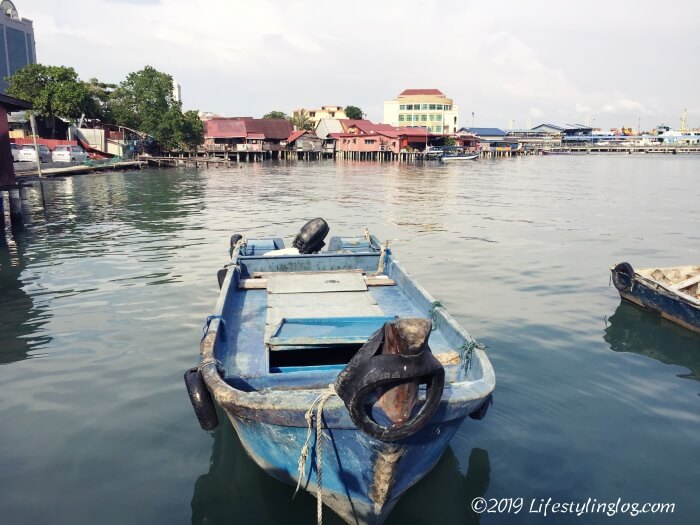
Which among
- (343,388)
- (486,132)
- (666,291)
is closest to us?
(343,388)

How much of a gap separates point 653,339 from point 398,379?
719 centimetres

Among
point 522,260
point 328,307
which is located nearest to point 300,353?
point 328,307

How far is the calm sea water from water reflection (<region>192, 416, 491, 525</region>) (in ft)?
0.05

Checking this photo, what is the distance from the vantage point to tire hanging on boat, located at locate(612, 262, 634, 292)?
33.1ft

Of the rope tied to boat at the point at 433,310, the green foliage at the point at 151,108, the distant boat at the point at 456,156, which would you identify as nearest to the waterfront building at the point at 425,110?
the distant boat at the point at 456,156

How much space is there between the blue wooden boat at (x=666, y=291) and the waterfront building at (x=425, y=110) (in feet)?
317

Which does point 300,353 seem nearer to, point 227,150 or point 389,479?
point 389,479

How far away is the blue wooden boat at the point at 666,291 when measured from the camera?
866cm

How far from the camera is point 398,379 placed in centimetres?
344

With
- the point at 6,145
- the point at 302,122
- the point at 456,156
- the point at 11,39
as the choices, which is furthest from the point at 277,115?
the point at 11,39

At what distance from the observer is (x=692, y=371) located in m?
7.49

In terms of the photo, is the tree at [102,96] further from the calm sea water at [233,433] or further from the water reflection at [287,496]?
the water reflection at [287,496]

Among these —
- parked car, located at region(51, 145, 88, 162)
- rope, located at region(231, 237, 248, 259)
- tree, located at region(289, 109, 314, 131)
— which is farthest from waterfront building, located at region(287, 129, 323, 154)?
rope, located at region(231, 237, 248, 259)

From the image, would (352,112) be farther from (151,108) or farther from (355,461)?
(355,461)
